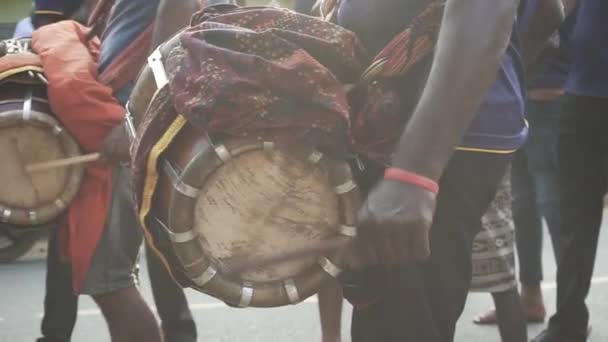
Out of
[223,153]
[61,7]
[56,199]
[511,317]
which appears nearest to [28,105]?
[56,199]

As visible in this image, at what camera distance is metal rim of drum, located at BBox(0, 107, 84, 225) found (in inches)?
126

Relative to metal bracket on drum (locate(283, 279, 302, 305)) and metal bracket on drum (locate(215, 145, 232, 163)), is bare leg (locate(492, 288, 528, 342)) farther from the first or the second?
metal bracket on drum (locate(215, 145, 232, 163))

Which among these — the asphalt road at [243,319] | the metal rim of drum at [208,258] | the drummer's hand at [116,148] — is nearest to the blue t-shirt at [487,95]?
the metal rim of drum at [208,258]

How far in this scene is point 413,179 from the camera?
1673 mm

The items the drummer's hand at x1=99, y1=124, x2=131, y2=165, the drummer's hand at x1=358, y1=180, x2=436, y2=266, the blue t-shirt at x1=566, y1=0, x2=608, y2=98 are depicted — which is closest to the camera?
the drummer's hand at x1=358, y1=180, x2=436, y2=266

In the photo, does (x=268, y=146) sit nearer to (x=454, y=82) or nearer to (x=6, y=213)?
(x=454, y=82)

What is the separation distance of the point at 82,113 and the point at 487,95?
1.54m

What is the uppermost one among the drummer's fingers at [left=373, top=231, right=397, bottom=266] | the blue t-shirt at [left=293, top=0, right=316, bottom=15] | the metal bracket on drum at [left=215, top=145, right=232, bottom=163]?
the metal bracket on drum at [left=215, top=145, right=232, bottom=163]

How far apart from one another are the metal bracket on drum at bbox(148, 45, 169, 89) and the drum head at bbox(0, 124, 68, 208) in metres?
1.25

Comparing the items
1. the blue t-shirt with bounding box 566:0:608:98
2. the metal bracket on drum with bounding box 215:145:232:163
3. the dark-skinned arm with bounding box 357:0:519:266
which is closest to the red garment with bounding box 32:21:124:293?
the metal bracket on drum with bounding box 215:145:232:163

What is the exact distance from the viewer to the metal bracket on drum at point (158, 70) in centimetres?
194

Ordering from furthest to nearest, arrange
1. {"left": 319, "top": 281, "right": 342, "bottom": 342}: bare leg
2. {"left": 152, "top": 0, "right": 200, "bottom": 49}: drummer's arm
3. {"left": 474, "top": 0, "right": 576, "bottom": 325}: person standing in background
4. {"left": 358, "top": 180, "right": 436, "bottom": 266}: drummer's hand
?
1. {"left": 474, "top": 0, "right": 576, "bottom": 325}: person standing in background
2. {"left": 319, "top": 281, "right": 342, "bottom": 342}: bare leg
3. {"left": 152, "top": 0, "right": 200, "bottom": 49}: drummer's arm
4. {"left": 358, "top": 180, "right": 436, "bottom": 266}: drummer's hand

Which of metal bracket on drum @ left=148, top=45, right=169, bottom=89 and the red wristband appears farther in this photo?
metal bracket on drum @ left=148, top=45, right=169, bottom=89

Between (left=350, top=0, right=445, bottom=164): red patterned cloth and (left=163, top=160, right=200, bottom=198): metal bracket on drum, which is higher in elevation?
(left=350, top=0, right=445, bottom=164): red patterned cloth
